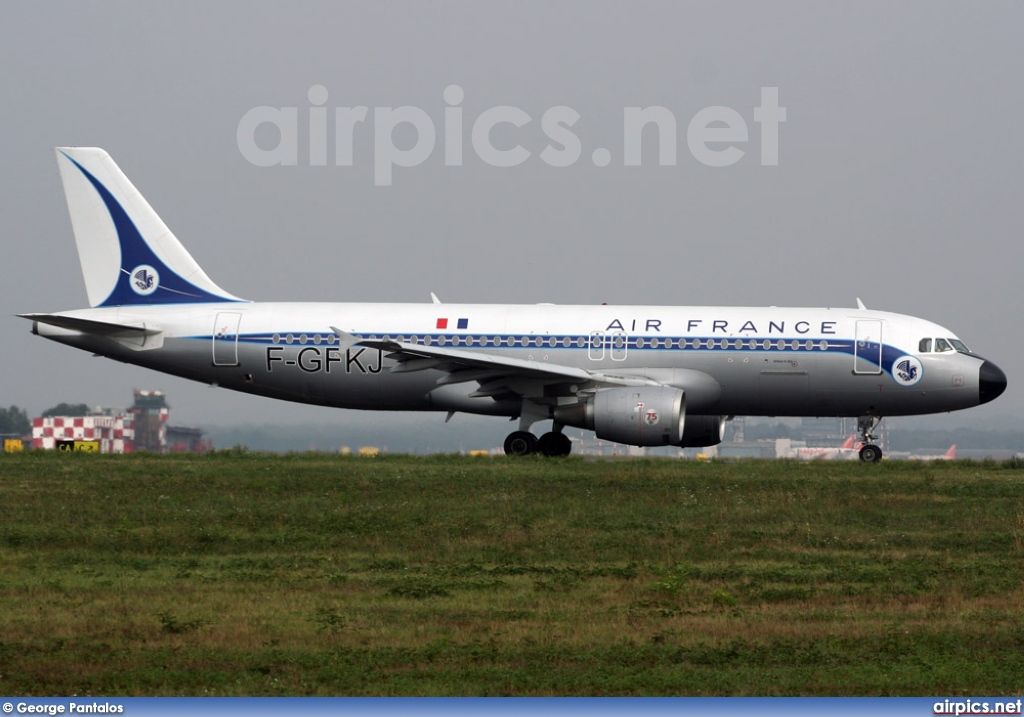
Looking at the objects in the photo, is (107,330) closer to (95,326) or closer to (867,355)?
(95,326)

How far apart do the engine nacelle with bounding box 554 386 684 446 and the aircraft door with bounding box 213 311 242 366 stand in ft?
29.4

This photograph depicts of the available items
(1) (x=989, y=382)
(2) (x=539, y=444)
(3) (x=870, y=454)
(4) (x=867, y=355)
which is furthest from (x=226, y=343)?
(1) (x=989, y=382)

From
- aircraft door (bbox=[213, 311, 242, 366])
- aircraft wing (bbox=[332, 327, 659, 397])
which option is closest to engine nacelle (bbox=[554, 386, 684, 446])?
aircraft wing (bbox=[332, 327, 659, 397])

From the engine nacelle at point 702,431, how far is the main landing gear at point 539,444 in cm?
316

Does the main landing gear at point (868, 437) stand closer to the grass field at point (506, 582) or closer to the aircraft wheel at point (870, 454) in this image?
the aircraft wheel at point (870, 454)

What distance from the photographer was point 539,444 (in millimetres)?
31438

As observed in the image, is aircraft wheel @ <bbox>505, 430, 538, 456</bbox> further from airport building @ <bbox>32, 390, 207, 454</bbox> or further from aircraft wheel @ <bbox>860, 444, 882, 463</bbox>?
airport building @ <bbox>32, 390, 207, 454</bbox>

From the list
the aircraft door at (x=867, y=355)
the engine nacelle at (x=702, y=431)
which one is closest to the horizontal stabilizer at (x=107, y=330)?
the engine nacelle at (x=702, y=431)

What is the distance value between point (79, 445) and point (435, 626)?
28.0 meters

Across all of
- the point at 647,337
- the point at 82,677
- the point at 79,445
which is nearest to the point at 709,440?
the point at 647,337

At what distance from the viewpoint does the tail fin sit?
112 feet

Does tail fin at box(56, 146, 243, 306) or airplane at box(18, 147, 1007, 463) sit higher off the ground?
tail fin at box(56, 146, 243, 306)

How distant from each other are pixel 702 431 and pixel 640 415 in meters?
4.72

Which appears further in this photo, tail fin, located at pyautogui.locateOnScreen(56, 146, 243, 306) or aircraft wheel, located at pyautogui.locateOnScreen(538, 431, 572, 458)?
tail fin, located at pyautogui.locateOnScreen(56, 146, 243, 306)
